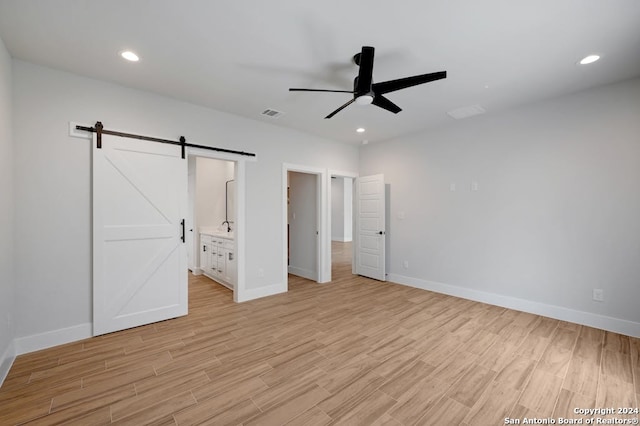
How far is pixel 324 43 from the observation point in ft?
7.91

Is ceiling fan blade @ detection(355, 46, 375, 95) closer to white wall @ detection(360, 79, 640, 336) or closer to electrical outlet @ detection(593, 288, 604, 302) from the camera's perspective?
white wall @ detection(360, 79, 640, 336)

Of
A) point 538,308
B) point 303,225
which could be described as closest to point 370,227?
point 303,225

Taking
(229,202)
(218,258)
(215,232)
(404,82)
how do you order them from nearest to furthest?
1. (404,82)
2. (218,258)
3. (215,232)
4. (229,202)

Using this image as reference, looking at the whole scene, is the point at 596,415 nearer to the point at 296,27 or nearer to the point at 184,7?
the point at 296,27

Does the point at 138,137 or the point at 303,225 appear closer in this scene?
the point at 138,137

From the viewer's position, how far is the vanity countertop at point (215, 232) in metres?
4.85

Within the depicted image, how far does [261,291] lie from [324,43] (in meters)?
3.57

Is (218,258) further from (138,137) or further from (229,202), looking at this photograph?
(138,137)

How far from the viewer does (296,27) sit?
2221 millimetres

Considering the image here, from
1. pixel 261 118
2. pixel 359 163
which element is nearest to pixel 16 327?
pixel 261 118

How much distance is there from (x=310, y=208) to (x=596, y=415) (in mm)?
4647

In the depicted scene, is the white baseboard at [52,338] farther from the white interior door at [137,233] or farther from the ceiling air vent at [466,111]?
the ceiling air vent at [466,111]

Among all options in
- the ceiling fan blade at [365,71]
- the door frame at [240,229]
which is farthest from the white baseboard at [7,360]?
the ceiling fan blade at [365,71]

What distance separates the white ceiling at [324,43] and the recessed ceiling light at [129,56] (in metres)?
0.05
